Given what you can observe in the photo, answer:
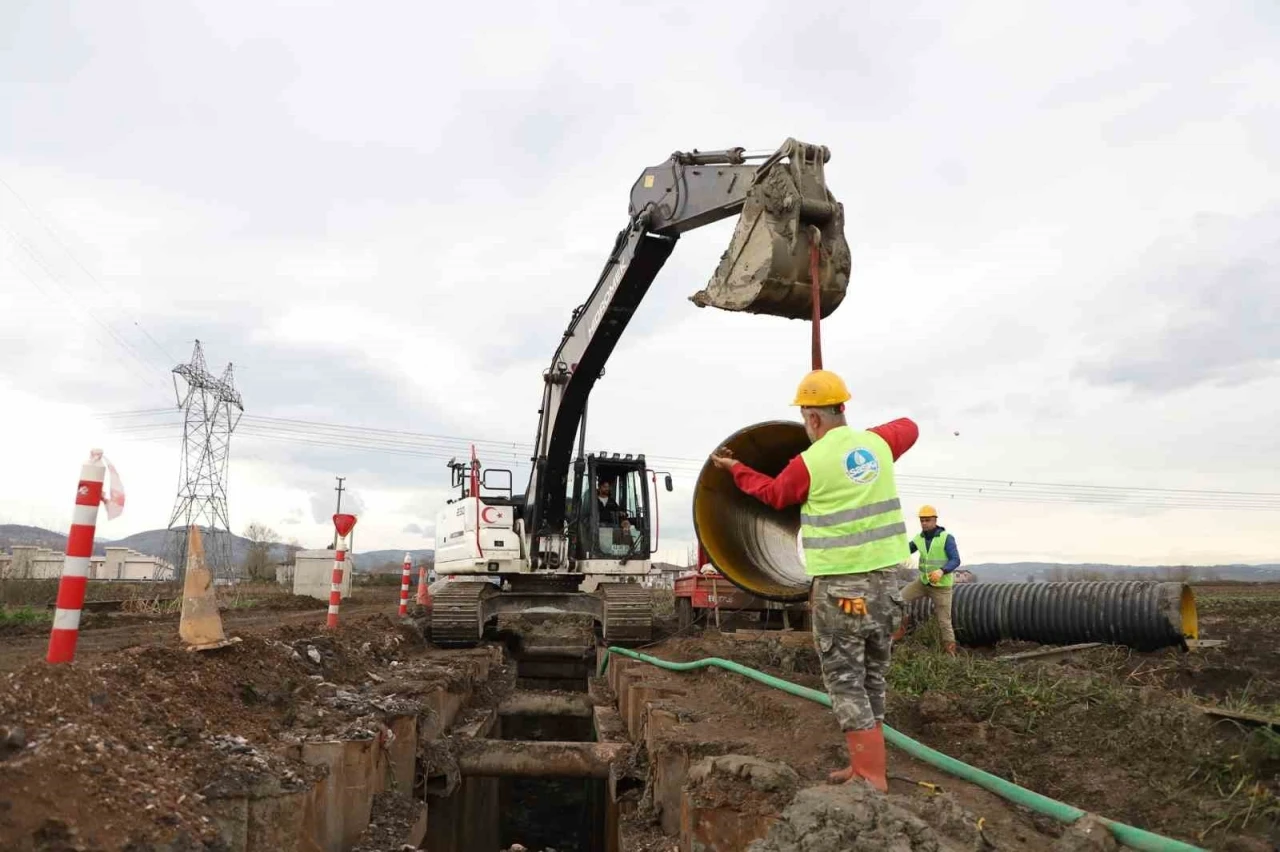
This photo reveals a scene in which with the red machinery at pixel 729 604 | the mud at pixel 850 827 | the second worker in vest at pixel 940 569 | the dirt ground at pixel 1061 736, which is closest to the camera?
the mud at pixel 850 827

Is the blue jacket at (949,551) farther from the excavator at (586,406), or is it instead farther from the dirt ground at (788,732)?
the excavator at (586,406)

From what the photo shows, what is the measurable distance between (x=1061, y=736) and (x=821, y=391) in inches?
82.4

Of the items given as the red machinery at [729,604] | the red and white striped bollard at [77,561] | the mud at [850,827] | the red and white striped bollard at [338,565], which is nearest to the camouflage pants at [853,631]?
the mud at [850,827]

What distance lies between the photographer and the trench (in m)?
5.74

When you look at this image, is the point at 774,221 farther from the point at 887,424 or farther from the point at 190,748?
the point at 190,748

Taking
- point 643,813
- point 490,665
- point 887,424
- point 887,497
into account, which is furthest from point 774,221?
point 490,665

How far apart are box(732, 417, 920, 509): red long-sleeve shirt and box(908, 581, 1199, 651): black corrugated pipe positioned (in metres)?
5.97

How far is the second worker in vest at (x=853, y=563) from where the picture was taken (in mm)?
3281

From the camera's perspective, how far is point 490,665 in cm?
1009

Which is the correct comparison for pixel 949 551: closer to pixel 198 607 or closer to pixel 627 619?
pixel 627 619

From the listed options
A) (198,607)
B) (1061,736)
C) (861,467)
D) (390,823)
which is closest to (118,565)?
(198,607)

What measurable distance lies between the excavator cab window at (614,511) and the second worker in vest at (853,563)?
24.4ft

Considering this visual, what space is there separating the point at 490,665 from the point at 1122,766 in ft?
24.8

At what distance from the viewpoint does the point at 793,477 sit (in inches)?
137
